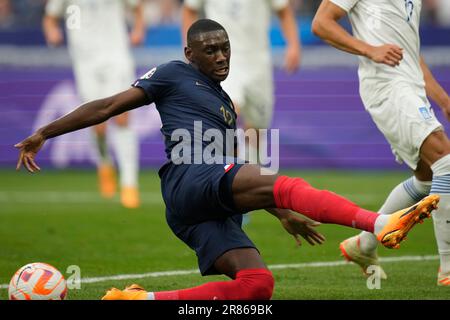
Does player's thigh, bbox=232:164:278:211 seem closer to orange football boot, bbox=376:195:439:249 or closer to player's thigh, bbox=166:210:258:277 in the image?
player's thigh, bbox=166:210:258:277

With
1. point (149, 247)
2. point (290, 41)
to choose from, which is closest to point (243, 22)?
point (290, 41)

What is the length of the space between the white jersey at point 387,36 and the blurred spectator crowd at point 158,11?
10.3 meters

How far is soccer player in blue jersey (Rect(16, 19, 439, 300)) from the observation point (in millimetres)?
5215

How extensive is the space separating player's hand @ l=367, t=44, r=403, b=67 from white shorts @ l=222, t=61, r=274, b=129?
393 centimetres

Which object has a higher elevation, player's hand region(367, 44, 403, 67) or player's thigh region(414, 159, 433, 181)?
player's hand region(367, 44, 403, 67)

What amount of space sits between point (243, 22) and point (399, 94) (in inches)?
168

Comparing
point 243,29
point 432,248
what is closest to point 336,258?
point 432,248

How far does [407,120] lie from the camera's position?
6.71m

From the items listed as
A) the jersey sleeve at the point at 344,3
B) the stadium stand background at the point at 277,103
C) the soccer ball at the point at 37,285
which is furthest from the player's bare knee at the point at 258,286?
the stadium stand background at the point at 277,103

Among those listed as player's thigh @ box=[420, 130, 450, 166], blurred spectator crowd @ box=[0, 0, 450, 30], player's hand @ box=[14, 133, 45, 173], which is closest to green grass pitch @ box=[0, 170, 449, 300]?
player's thigh @ box=[420, 130, 450, 166]
